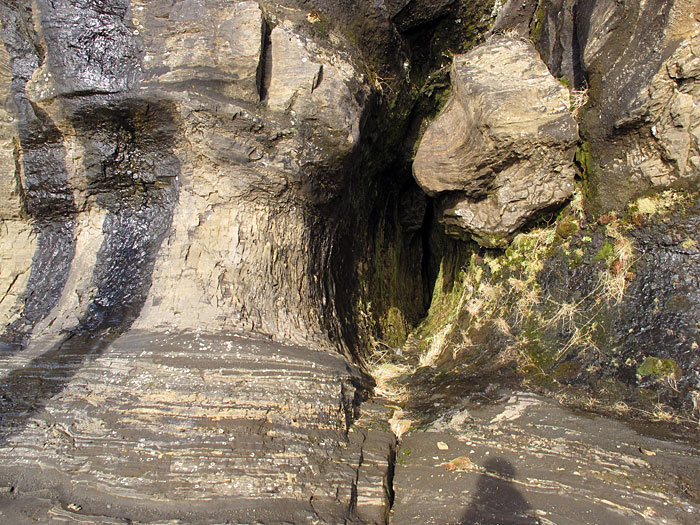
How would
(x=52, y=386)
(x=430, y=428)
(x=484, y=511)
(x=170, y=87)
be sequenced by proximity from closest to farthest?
(x=484, y=511) < (x=52, y=386) < (x=430, y=428) < (x=170, y=87)

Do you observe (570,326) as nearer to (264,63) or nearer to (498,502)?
(498,502)

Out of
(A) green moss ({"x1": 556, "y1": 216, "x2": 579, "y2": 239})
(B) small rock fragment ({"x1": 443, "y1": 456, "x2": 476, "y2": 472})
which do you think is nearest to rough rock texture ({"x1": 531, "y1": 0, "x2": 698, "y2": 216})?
(A) green moss ({"x1": 556, "y1": 216, "x2": 579, "y2": 239})

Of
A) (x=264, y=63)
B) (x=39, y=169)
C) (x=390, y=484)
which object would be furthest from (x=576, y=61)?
(x=39, y=169)

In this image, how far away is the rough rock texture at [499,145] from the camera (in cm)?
389

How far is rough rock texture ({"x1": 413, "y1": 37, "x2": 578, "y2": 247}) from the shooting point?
3.89 metres

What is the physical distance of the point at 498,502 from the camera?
2.33 metres

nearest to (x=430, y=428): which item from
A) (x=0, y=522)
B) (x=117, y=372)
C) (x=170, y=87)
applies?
(x=117, y=372)

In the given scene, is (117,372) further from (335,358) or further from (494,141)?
(494,141)

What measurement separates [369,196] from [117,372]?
10.6 feet

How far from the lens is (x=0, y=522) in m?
2.09

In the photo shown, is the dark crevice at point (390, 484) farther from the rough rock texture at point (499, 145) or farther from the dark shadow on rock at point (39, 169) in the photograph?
the dark shadow on rock at point (39, 169)

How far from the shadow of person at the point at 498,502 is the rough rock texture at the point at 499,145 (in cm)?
233

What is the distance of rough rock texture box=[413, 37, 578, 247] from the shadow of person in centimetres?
233

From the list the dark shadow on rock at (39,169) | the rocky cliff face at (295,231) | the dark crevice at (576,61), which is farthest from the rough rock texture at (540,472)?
the dark shadow on rock at (39,169)
